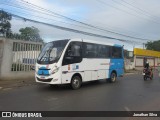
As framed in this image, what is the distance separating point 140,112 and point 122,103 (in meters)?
1.48

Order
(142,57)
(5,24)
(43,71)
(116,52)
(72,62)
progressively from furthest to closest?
(5,24), (142,57), (116,52), (72,62), (43,71)

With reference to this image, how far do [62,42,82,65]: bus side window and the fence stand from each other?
5.54 m

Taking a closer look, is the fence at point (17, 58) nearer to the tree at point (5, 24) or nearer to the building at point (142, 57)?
the building at point (142, 57)

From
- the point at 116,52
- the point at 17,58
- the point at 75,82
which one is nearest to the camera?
the point at 75,82

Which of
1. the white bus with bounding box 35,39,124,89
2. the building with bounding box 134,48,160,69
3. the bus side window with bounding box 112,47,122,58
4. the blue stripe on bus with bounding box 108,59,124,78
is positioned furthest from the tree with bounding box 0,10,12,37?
the white bus with bounding box 35,39,124,89

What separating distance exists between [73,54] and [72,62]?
46 centimetres

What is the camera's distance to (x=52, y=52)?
12406 mm

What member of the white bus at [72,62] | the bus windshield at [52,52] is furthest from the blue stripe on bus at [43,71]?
the bus windshield at [52,52]

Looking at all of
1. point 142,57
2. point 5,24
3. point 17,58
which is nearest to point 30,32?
point 5,24

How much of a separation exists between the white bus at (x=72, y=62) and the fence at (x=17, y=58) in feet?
13.6

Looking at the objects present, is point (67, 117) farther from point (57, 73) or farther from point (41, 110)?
point (57, 73)

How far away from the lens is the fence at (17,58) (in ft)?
51.7

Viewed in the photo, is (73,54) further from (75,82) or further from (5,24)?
(5,24)

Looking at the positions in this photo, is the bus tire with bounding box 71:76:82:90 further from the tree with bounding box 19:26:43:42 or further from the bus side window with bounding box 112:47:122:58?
the tree with bounding box 19:26:43:42
